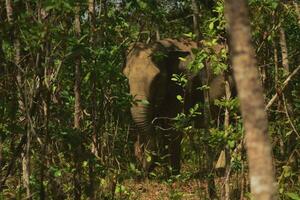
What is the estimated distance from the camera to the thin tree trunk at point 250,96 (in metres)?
2.81

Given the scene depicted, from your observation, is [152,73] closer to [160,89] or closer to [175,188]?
[160,89]

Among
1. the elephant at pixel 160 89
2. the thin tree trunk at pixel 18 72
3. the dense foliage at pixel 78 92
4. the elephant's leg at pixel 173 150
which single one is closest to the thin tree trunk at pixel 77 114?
the dense foliage at pixel 78 92

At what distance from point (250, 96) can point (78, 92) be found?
2.73 m

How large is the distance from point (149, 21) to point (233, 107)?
39.6 inches

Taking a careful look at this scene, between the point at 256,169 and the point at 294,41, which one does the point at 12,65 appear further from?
the point at 294,41

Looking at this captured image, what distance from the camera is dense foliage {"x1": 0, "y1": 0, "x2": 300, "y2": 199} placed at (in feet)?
15.7

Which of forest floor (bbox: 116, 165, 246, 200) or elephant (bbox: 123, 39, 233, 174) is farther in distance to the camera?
elephant (bbox: 123, 39, 233, 174)

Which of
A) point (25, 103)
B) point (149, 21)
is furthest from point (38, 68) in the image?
point (149, 21)

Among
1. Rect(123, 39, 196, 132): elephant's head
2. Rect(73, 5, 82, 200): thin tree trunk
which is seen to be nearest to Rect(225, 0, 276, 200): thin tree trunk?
Rect(73, 5, 82, 200): thin tree trunk

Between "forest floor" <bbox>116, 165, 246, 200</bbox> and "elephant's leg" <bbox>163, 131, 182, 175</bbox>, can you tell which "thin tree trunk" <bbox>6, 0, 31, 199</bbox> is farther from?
"elephant's leg" <bbox>163, 131, 182, 175</bbox>

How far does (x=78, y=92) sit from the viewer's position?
5.38 m

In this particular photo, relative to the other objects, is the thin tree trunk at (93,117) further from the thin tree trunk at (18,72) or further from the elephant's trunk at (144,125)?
the elephant's trunk at (144,125)

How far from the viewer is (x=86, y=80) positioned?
5.18m

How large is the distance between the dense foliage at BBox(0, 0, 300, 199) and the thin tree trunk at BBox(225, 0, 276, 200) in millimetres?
1561
